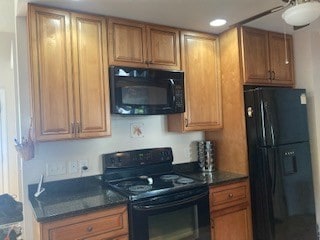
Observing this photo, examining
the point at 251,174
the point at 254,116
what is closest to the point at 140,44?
the point at 254,116

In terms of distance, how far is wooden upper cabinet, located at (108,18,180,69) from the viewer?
2.29 meters

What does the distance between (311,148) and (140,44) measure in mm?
2011

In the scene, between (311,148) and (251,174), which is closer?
(251,174)

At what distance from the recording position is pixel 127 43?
2.34 meters

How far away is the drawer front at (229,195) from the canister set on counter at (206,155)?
0.38 meters

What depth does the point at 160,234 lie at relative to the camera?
2064 millimetres

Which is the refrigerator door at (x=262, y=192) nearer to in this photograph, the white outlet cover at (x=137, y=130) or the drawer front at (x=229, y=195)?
the drawer front at (x=229, y=195)

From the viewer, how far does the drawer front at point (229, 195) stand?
237cm

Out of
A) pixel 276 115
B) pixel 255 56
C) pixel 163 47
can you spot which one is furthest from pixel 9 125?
pixel 276 115

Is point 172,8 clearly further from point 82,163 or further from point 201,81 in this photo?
point 82,163

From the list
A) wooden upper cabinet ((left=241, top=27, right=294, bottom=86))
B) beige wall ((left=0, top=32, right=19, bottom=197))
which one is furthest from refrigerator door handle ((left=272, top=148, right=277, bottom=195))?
beige wall ((left=0, top=32, right=19, bottom=197))

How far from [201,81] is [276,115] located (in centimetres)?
75

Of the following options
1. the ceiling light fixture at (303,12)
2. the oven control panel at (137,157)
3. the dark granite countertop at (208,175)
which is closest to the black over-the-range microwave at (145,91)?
the oven control panel at (137,157)

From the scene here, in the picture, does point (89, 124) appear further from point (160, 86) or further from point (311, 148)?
point (311, 148)
